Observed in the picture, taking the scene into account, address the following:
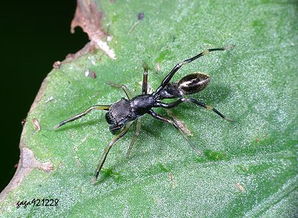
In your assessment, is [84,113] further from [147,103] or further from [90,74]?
[147,103]

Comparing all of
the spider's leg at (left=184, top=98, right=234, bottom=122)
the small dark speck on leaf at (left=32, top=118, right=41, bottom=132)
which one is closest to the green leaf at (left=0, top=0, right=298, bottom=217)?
the small dark speck on leaf at (left=32, top=118, right=41, bottom=132)

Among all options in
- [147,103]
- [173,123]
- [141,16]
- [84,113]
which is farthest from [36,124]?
[141,16]

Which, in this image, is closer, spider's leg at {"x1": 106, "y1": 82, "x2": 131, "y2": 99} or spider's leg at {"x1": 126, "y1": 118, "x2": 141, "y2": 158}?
spider's leg at {"x1": 126, "y1": 118, "x2": 141, "y2": 158}

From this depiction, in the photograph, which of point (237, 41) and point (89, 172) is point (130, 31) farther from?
point (89, 172)

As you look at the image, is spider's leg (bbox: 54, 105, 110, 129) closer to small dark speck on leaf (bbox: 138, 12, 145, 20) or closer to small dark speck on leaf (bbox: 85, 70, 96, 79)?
small dark speck on leaf (bbox: 85, 70, 96, 79)

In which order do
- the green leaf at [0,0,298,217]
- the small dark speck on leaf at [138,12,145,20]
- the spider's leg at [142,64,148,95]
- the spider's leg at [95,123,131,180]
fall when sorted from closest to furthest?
the green leaf at [0,0,298,217] → the spider's leg at [95,123,131,180] → the spider's leg at [142,64,148,95] → the small dark speck on leaf at [138,12,145,20]

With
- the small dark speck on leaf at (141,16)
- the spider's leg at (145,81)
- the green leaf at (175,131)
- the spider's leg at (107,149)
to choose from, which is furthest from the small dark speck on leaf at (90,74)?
the small dark speck on leaf at (141,16)
